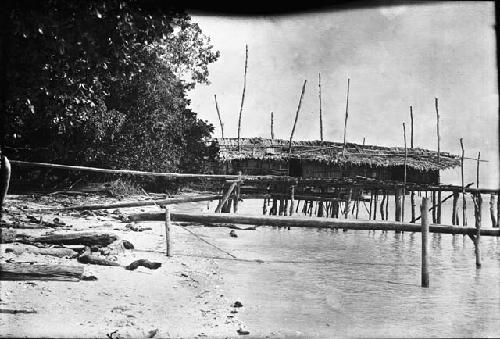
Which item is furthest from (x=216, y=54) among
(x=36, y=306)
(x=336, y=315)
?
(x=36, y=306)

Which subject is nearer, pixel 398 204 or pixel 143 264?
pixel 143 264

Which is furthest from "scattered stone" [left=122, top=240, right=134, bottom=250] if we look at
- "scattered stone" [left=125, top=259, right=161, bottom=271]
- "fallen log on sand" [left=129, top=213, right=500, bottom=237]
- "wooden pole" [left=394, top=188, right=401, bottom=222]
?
"wooden pole" [left=394, top=188, right=401, bottom=222]

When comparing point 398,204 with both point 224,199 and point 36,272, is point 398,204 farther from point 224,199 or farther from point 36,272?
point 36,272

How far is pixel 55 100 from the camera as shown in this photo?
6.39 m

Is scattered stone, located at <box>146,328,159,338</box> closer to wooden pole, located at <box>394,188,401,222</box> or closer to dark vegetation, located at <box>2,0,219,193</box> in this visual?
dark vegetation, located at <box>2,0,219,193</box>

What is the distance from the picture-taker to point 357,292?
7059 millimetres

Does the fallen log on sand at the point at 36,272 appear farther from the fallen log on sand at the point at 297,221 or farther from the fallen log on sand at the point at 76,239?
the fallen log on sand at the point at 297,221

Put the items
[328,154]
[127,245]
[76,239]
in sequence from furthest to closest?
[328,154]
[127,245]
[76,239]

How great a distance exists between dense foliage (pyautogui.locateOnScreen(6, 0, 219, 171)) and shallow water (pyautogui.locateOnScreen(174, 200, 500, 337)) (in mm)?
3919

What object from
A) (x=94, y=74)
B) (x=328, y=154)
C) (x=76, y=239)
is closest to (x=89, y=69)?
(x=94, y=74)

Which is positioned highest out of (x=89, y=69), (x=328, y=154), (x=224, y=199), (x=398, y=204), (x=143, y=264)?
(x=89, y=69)

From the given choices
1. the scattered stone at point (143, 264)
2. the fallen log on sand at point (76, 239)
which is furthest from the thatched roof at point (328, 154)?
the scattered stone at point (143, 264)

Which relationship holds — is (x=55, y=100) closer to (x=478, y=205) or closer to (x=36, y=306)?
(x=36, y=306)

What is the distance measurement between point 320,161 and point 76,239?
55.2 feet
